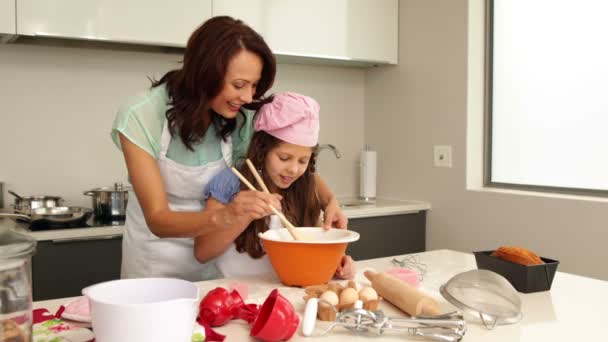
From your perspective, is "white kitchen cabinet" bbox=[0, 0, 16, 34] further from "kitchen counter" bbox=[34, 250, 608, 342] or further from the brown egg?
the brown egg

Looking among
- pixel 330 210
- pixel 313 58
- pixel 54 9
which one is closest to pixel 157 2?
pixel 54 9

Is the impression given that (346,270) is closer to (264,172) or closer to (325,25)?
(264,172)

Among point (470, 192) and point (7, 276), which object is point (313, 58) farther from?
point (7, 276)

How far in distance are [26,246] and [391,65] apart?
2.43m

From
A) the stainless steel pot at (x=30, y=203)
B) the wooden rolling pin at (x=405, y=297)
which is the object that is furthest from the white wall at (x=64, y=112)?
the wooden rolling pin at (x=405, y=297)

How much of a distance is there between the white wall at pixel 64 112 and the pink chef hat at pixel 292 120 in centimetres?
121

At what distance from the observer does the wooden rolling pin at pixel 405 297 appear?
0.95 meters

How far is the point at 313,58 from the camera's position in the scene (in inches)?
104

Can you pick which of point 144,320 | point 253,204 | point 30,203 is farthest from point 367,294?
point 30,203

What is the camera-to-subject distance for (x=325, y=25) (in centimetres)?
259

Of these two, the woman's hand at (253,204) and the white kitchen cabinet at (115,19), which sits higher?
the white kitchen cabinet at (115,19)

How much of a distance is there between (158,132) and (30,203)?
3.01 ft

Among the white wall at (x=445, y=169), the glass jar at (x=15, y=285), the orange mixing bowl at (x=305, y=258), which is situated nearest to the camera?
the glass jar at (x=15, y=285)

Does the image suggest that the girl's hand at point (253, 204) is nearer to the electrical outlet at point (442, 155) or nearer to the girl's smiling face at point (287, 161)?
the girl's smiling face at point (287, 161)
